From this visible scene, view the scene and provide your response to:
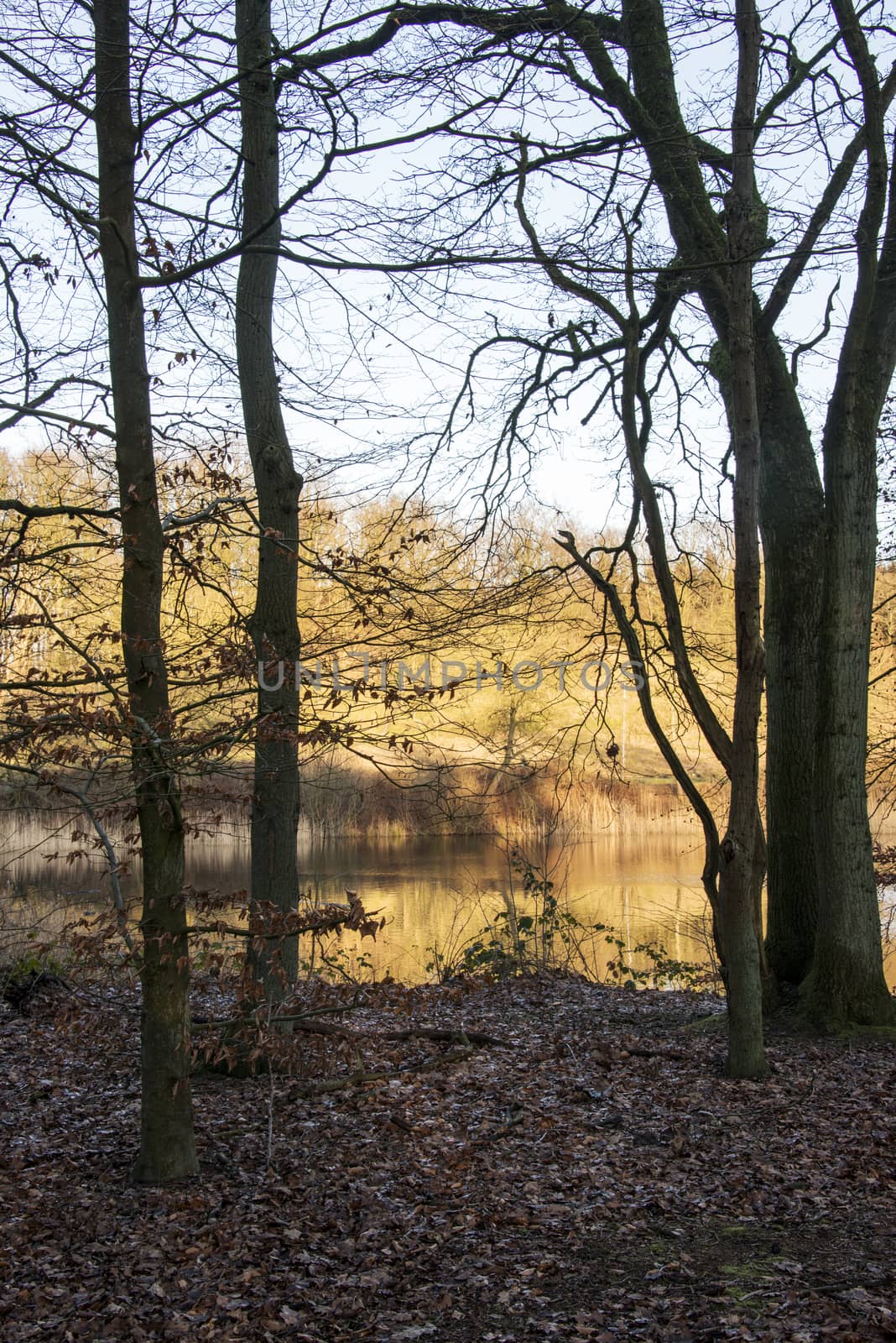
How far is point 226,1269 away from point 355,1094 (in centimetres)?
193

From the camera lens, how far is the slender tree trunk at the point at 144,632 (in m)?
3.94

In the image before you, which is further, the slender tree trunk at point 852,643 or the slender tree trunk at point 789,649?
the slender tree trunk at point 789,649

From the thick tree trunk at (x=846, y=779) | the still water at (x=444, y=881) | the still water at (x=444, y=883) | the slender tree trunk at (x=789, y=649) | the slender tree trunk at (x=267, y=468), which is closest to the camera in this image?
the slender tree trunk at (x=267, y=468)

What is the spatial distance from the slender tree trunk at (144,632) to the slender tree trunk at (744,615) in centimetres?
290

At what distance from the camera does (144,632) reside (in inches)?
159

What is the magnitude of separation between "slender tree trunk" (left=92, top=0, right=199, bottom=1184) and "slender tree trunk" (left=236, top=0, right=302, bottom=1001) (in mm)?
1069

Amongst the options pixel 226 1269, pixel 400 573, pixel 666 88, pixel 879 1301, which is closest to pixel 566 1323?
pixel 879 1301

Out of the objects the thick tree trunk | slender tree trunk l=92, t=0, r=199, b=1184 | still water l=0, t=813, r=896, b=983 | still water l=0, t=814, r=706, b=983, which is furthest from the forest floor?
still water l=0, t=814, r=706, b=983

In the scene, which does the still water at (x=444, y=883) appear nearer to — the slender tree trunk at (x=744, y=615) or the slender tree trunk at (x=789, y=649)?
the slender tree trunk at (x=789, y=649)

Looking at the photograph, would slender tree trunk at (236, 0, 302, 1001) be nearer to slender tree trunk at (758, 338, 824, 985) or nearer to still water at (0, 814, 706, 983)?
slender tree trunk at (758, 338, 824, 985)

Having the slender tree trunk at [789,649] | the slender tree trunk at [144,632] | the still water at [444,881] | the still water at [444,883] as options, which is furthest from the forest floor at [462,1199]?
the still water at [444,881]

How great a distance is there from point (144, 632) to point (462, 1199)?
2.55 m

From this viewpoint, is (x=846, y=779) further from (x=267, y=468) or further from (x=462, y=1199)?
(x=267, y=468)

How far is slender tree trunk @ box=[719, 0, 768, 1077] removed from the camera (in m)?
5.27
